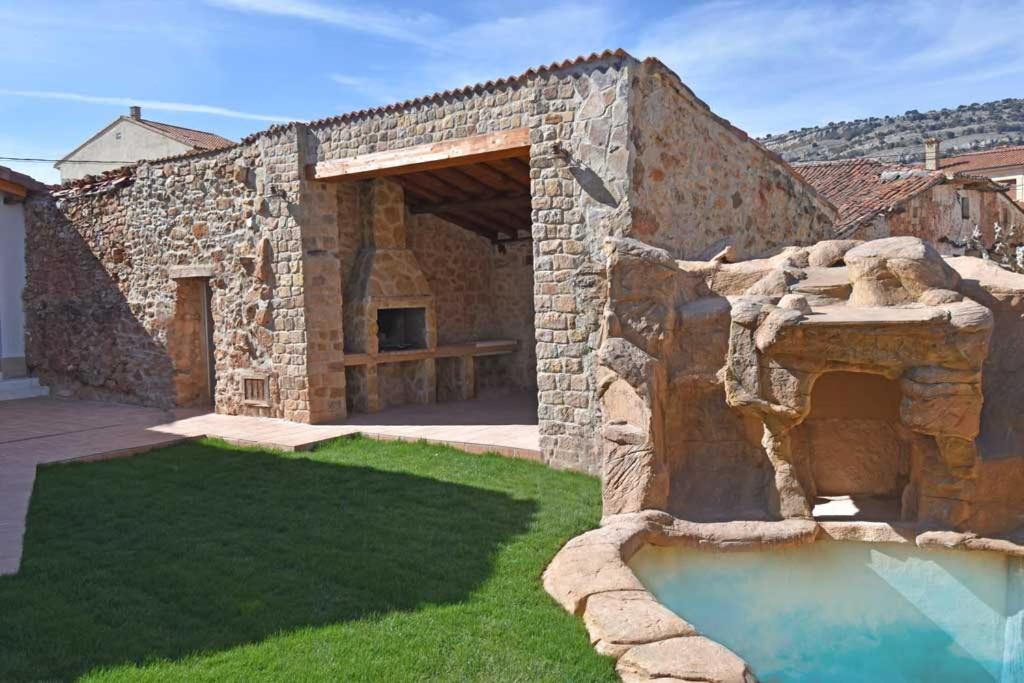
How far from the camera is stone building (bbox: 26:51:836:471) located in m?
9.10

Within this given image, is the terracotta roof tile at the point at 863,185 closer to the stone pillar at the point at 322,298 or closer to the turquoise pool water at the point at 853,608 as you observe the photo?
the stone pillar at the point at 322,298

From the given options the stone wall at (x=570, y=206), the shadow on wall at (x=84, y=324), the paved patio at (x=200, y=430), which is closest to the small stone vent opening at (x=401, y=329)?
the paved patio at (x=200, y=430)

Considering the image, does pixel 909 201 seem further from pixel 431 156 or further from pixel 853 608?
pixel 853 608

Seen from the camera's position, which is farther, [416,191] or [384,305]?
[416,191]

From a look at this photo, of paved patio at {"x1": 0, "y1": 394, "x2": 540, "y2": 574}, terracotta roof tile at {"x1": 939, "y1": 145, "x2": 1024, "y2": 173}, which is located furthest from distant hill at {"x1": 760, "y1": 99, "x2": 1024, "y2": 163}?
paved patio at {"x1": 0, "y1": 394, "x2": 540, "y2": 574}

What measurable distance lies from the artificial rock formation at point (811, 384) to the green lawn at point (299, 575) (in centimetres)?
124

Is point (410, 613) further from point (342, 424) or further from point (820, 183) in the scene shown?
point (820, 183)

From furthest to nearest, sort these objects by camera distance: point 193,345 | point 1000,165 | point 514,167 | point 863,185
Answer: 1. point 1000,165
2. point 863,185
3. point 193,345
4. point 514,167

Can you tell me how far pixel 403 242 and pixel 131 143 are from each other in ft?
41.7

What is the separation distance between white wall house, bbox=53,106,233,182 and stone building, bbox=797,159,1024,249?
589 inches

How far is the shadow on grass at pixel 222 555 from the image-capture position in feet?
15.8

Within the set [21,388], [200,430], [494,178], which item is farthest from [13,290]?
[494,178]

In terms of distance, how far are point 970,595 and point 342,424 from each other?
8596mm

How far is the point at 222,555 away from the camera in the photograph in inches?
245
